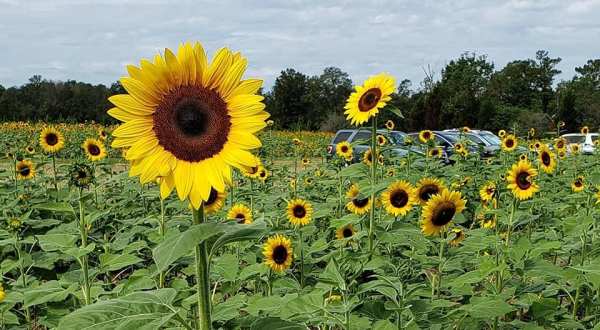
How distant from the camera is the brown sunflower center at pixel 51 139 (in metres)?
5.80

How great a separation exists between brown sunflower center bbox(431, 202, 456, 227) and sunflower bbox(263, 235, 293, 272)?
81 cm

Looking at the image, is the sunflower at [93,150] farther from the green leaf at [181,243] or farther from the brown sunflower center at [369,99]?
the green leaf at [181,243]

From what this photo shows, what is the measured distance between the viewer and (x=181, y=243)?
3.63 ft

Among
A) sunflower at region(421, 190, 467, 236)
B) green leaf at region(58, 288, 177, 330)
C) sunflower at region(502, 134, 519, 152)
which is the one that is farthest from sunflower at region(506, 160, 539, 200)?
sunflower at region(502, 134, 519, 152)

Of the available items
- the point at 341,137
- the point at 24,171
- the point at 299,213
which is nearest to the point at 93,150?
the point at 24,171

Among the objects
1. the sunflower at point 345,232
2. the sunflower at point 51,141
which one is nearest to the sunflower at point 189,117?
the sunflower at point 345,232

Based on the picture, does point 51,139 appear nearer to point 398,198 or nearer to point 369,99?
point 369,99

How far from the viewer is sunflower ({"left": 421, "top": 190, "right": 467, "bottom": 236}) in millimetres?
2850

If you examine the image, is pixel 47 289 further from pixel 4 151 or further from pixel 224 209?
pixel 4 151

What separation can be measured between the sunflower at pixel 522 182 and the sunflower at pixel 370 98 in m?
0.94

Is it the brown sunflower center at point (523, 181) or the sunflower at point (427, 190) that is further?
the brown sunflower center at point (523, 181)

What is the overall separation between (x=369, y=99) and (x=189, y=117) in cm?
198

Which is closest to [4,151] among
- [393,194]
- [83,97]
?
[393,194]

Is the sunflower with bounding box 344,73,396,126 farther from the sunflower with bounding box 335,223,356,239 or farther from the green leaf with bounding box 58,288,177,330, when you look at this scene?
the green leaf with bounding box 58,288,177,330
